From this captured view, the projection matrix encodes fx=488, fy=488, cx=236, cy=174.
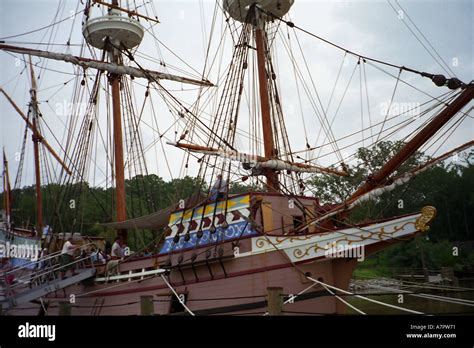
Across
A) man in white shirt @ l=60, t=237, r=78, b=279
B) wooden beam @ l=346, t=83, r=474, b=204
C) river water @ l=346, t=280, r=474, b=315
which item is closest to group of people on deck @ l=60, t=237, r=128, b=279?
man in white shirt @ l=60, t=237, r=78, b=279

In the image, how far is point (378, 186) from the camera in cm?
935

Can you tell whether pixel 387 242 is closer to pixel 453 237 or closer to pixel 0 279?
pixel 0 279

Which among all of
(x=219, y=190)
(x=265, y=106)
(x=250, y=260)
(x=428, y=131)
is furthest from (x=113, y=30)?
(x=428, y=131)

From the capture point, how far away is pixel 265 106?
11.8 meters

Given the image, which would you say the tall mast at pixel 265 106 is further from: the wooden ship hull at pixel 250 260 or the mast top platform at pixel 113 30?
the mast top platform at pixel 113 30

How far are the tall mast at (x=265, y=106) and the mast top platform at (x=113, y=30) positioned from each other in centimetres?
525

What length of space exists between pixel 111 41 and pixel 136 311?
382 inches

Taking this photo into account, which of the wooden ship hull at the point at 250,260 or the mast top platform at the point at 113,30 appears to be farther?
the mast top platform at the point at 113,30

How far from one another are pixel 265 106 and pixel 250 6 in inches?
116

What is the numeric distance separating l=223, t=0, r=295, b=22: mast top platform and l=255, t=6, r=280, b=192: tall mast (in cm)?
33

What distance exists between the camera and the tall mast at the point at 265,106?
11492 mm

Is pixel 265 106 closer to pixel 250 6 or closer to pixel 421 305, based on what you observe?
pixel 250 6

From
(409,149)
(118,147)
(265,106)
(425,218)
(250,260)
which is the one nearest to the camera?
(425,218)

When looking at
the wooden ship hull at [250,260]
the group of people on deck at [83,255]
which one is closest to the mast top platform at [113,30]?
the group of people on deck at [83,255]
